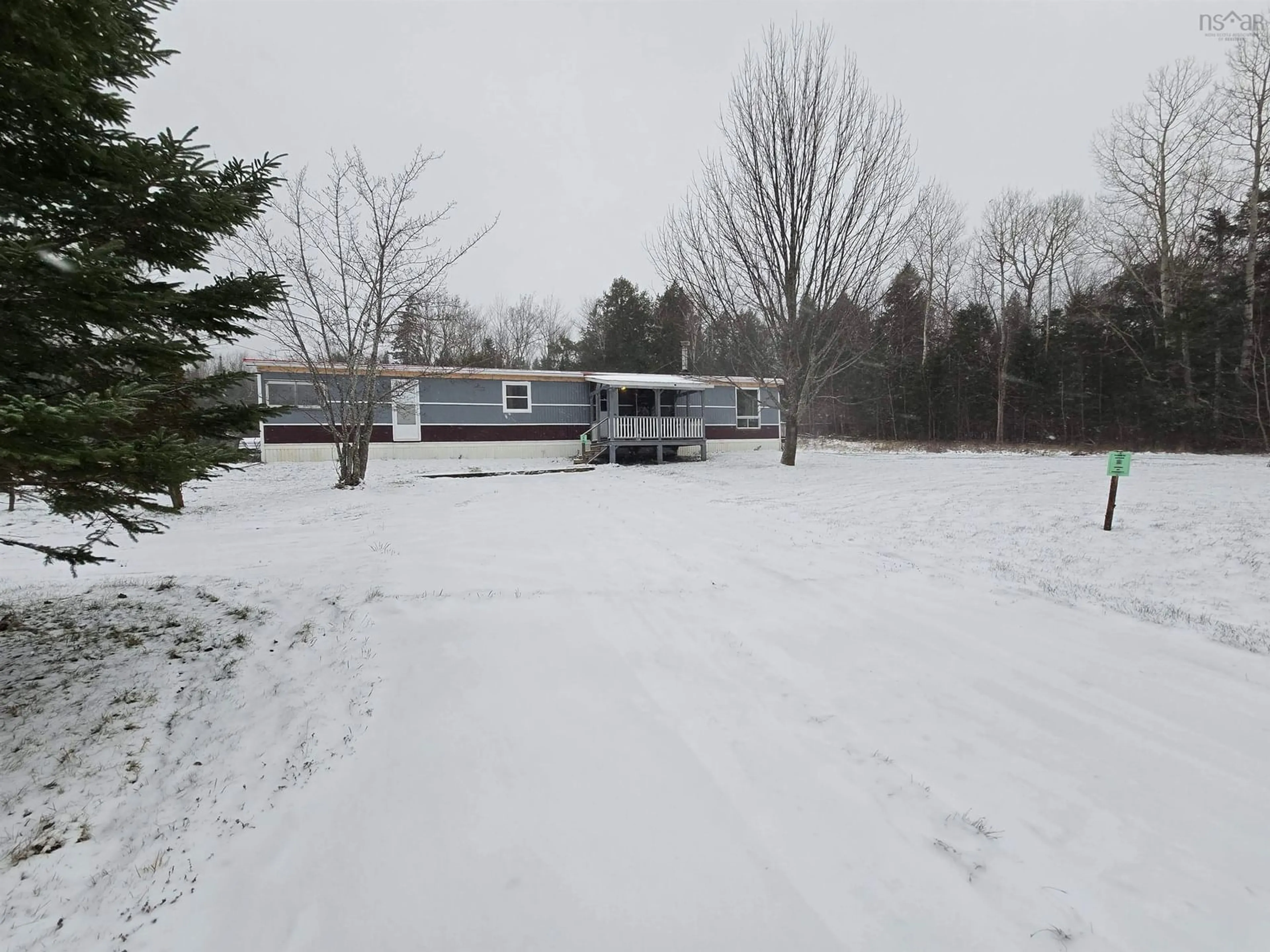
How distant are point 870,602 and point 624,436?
44.3 feet

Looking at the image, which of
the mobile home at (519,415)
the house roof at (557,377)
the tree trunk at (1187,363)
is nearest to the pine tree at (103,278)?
the house roof at (557,377)

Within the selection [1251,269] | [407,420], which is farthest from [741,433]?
[1251,269]

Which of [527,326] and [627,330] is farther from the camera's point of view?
[527,326]

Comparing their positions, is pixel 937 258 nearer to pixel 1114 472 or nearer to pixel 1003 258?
pixel 1003 258

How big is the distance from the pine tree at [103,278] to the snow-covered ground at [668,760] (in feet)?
4.00

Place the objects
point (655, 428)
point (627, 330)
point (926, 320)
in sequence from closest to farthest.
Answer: point (655, 428) < point (926, 320) < point (627, 330)

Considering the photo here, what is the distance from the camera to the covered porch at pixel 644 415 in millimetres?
17109

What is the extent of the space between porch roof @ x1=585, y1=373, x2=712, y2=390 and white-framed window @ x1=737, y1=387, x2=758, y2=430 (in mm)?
3094

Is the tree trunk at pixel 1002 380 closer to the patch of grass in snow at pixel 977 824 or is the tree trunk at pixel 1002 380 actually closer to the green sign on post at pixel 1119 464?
the green sign on post at pixel 1119 464

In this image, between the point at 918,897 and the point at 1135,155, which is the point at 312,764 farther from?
the point at 1135,155

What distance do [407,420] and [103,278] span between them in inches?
662

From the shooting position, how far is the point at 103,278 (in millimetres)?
2180

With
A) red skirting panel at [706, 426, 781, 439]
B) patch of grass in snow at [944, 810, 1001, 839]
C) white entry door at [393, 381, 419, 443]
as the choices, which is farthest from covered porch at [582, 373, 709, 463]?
patch of grass in snow at [944, 810, 1001, 839]

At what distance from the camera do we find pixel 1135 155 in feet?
59.8
